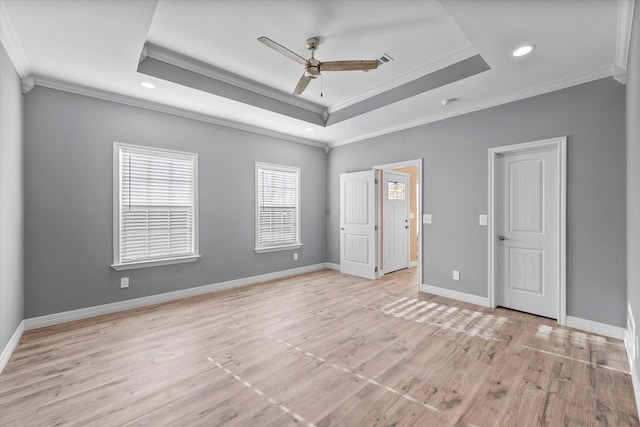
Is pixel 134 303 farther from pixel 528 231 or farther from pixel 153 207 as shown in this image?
pixel 528 231

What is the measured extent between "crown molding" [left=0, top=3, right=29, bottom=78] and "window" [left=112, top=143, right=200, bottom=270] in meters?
1.02

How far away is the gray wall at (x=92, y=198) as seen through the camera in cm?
306

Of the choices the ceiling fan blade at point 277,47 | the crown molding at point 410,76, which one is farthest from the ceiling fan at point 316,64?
the crown molding at point 410,76

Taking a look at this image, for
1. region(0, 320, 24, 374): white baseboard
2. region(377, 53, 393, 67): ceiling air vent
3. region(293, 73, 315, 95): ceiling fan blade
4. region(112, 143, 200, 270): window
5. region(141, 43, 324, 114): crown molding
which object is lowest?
region(0, 320, 24, 374): white baseboard

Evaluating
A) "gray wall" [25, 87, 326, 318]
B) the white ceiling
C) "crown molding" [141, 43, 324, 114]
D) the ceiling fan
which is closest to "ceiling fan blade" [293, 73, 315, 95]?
the ceiling fan

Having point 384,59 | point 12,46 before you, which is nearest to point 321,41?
point 384,59

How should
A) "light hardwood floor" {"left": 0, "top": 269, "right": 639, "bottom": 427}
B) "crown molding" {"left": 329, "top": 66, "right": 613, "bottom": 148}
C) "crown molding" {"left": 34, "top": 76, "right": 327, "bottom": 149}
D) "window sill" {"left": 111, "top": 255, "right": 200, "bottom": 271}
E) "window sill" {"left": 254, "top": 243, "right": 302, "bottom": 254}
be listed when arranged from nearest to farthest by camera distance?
1. "light hardwood floor" {"left": 0, "top": 269, "right": 639, "bottom": 427}
2. "crown molding" {"left": 329, "top": 66, "right": 613, "bottom": 148}
3. "crown molding" {"left": 34, "top": 76, "right": 327, "bottom": 149}
4. "window sill" {"left": 111, "top": 255, "right": 200, "bottom": 271}
5. "window sill" {"left": 254, "top": 243, "right": 302, "bottom": 254}

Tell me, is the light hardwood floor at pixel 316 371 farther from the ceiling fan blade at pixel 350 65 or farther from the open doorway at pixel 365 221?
the ceiling fan blade at pixel 350 65

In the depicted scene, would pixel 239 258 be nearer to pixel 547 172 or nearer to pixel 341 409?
pixel 341 409

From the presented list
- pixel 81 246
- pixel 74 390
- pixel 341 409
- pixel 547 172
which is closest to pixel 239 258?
pixel 81 246

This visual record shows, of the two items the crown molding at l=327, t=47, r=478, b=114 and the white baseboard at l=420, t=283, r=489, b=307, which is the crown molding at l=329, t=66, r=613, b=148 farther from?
the white baseboard at l=420, t=283, r=489, b=307

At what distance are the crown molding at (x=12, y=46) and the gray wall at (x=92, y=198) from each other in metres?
0.36

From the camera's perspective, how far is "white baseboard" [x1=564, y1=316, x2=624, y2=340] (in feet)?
9.03

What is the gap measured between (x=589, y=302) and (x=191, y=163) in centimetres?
522
